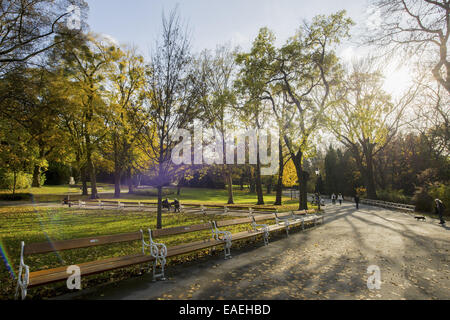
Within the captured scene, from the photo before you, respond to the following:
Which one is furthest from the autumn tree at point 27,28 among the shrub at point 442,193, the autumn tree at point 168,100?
the shrub at point 442,193

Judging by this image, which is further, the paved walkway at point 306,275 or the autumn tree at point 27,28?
the autumn tree at point 27,28

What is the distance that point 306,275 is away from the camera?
16.9 ft

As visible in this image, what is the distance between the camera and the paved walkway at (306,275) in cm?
418

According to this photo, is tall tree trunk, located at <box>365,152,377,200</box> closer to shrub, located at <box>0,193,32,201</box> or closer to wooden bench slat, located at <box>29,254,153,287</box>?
wooden bench slat, located at <box>29,254,153,287</box>

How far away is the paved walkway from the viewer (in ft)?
13.7

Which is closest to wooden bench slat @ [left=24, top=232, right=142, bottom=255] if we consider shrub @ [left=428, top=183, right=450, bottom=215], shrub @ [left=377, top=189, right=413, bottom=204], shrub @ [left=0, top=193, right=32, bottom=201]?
shrub @ [left=428, top=183, right=450, bottom=215]

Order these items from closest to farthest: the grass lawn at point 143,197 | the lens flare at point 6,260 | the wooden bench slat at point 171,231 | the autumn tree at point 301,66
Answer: the lens flare at point 6,260, the wooden bench slat at point 171,231, the autumn tree at point 301,66, the grass lawn at point 143,197

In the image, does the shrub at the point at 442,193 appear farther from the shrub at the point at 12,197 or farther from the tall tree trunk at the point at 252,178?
the shrub at the point at 12,197

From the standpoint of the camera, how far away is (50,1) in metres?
12.4

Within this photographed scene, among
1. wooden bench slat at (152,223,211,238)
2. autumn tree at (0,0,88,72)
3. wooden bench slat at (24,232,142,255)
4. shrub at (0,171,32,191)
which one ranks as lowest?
wooden bench slat at (152,223,211,238)

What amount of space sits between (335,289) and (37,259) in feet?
21.6

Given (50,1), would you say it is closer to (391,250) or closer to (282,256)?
(282,256)
